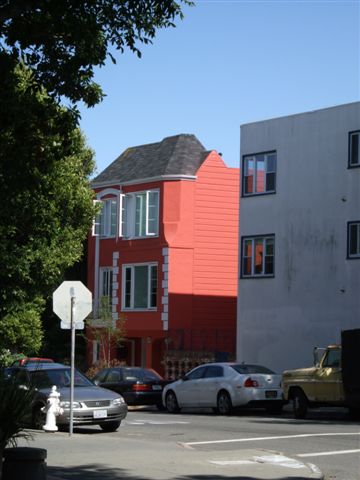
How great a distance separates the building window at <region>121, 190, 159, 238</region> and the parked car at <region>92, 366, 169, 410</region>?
11.2 meters

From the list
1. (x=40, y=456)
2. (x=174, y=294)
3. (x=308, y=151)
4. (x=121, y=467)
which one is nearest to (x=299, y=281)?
(x=308, y=151)

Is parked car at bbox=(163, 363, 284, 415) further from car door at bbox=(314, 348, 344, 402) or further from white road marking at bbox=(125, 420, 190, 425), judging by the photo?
white road marking at bbox=(125, 420, 190, 425)

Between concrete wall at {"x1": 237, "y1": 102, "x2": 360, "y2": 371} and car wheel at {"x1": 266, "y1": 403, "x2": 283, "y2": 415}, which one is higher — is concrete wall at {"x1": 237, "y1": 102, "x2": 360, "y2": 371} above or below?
above

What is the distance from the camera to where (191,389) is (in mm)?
29562

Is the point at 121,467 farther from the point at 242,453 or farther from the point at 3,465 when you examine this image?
the point at 3,465

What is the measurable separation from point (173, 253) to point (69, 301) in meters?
21.8

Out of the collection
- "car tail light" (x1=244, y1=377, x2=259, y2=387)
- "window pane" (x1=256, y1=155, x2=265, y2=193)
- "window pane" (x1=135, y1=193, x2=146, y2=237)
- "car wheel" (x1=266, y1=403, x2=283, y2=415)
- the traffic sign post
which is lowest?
"car wheel" (x1=266, y1=403, x2=283, y2=415)

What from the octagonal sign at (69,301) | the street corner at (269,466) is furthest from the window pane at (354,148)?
the street corner at (269,466)

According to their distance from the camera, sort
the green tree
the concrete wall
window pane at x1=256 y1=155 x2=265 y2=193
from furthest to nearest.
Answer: window pane at x1=256 y1=155 x2=265 y2=193
the concrete wall
the green tree

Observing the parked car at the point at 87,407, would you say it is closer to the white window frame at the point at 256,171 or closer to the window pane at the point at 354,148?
the window pane at the point at 354,148

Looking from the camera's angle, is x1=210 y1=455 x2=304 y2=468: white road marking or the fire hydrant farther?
the fire hydrant

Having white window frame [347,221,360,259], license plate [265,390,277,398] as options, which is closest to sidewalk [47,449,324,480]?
license plate [265,390,277,398]

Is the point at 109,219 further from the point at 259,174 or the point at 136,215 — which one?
the point at 259,174

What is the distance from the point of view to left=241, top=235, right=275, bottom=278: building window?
125 feet
